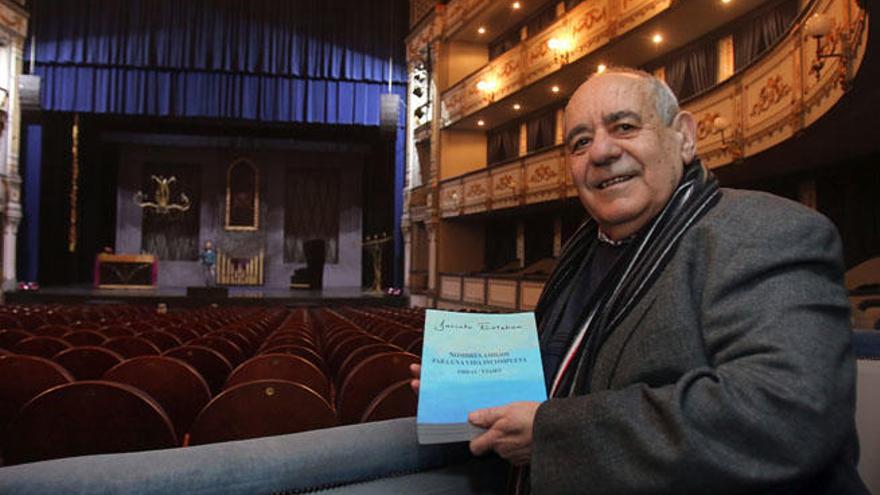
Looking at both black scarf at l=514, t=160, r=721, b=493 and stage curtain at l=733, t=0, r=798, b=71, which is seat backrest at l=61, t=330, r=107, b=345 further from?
stage curtain at l=733, t=0, r=798, b=71

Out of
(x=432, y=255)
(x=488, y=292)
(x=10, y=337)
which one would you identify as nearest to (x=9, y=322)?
(x=10, y=337)

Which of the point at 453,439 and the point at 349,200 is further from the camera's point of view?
the point at 349,200

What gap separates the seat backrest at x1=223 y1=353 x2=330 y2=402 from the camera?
2617mm

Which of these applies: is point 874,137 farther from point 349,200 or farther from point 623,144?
point 349,200

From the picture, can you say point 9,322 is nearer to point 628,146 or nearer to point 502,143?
point 628,146

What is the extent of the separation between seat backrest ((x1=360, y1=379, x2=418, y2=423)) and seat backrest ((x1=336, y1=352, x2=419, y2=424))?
1.71 feet

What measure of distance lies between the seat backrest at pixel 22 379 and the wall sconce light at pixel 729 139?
7.09 m

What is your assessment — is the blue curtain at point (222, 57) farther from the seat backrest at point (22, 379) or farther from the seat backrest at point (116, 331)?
the seat backrest at point (22, 379)

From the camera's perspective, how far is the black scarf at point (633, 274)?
1200 mm

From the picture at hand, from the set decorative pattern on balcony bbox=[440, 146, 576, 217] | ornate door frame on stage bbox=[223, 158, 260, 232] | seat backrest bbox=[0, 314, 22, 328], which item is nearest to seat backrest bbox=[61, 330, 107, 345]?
seat backrest bbox=[0, 314, 22, 328]

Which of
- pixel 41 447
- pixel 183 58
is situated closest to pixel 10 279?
pixel 183 58

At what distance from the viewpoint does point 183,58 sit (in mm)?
16156

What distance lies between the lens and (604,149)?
4.42ft

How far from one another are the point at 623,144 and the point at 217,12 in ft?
56.4
